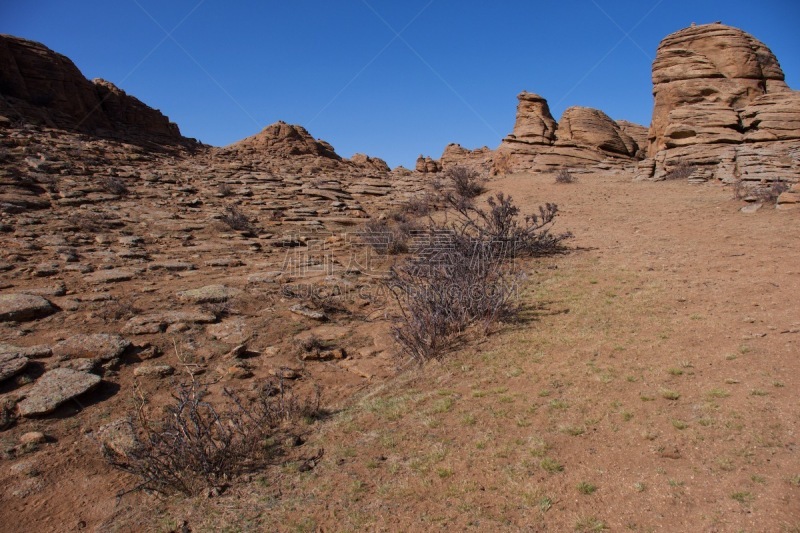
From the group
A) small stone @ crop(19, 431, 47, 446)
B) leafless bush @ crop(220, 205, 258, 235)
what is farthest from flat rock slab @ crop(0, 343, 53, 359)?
leafless bush @ crop(220, 205, 258, 235)

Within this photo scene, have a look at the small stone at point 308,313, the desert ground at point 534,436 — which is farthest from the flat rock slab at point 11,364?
the small stone at point 308,313

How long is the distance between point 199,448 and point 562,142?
2826 centimetres

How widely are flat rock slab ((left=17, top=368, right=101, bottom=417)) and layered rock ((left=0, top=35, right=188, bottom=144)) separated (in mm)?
20891

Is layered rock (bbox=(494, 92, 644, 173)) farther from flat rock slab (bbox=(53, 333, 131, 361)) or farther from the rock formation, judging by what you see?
flat rock slab (bbox=(53, 333, 131, 361))

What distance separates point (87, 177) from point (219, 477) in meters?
16.0

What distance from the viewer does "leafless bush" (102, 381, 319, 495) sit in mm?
3166

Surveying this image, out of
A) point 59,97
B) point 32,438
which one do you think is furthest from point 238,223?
point 59,97

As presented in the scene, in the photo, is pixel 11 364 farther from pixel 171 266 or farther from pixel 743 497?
pixel 743 497

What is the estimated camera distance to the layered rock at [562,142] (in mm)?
26062

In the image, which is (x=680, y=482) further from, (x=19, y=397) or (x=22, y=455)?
(x=19, y=397)

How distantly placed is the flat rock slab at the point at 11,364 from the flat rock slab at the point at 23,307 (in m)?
1.33

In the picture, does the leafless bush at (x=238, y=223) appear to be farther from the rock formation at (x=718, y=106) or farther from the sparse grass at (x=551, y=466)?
the rock formation at (x=718, y=106)

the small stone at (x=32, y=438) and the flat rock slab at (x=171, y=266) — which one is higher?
the flat rock slab at (x=171, y=266)

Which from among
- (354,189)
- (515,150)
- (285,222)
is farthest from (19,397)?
(515,150)
